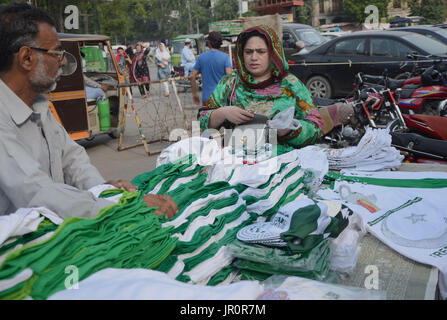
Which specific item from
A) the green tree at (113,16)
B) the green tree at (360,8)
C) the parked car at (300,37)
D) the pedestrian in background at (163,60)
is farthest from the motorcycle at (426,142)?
the green tree at (360,8)

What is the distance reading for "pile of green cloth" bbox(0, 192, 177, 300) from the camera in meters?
1.08

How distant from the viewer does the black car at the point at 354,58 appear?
893 centimetres

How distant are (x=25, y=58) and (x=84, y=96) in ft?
19.9

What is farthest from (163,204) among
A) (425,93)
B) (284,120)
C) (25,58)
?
(425,93)

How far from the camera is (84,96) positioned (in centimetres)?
750

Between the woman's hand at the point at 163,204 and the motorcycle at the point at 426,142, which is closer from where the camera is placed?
the woman's hand at the point at 163,204

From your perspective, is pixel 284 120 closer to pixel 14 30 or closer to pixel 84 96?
pixel 14 30

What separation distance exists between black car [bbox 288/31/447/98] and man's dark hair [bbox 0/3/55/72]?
7845 millimetres

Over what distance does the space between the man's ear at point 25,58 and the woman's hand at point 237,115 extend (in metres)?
1.21

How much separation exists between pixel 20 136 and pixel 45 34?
46 centimetres

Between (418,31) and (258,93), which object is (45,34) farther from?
(418,31)

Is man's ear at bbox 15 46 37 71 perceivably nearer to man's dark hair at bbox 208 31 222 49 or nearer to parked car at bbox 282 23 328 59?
man's dark hair at bbox 208 31 222 49

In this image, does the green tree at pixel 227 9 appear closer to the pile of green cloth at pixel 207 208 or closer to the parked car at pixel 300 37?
the parked car at pixel 300 37
